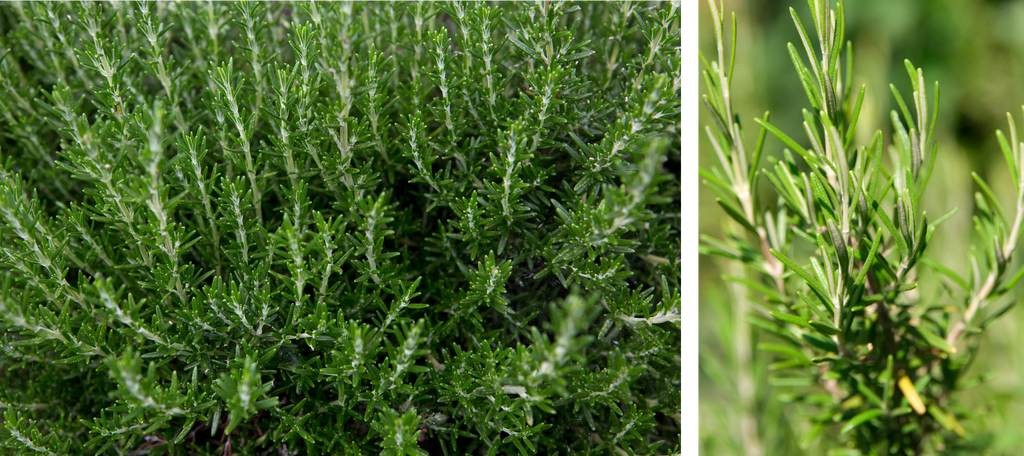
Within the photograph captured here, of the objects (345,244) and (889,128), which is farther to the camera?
(889,128)

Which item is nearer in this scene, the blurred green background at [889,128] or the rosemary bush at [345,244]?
the rosemary bush at [345,244]

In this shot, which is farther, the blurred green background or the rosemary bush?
the blurred green background

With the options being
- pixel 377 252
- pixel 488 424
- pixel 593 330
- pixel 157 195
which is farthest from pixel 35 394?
pixel 593 330
